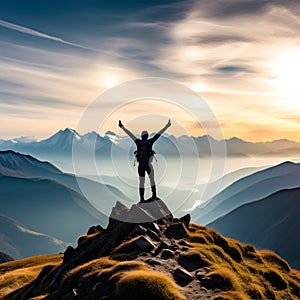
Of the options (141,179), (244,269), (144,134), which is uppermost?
(144,134)

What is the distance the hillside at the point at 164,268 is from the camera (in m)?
23.8

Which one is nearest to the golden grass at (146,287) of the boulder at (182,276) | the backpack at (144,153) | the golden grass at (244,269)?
the boulder at (182,276)

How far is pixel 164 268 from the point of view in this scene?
2736 centimetres

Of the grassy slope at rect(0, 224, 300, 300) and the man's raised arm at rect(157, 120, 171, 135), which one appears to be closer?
the grassy slope at rect(0, 224, 300, 300)

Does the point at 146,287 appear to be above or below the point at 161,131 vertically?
below

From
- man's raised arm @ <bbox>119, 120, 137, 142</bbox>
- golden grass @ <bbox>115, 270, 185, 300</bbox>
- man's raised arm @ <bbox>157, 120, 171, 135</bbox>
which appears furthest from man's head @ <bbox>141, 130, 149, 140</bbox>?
golden grass @ <bbox>115, 270, 185, 300</bbox>

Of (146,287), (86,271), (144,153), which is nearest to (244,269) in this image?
(146,287)

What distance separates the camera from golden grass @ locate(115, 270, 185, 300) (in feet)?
72.7

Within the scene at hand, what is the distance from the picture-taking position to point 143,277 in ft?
76.6

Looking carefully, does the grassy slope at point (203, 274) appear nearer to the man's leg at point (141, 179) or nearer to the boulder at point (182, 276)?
the boulder at point (182, 276)

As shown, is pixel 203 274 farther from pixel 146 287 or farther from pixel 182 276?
pixel 146 287

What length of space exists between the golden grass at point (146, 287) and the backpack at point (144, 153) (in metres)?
13.9

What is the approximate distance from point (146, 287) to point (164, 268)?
16.5 ft

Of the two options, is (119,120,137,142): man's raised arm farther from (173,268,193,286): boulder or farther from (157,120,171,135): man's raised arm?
(173,268,193,286): boulder
